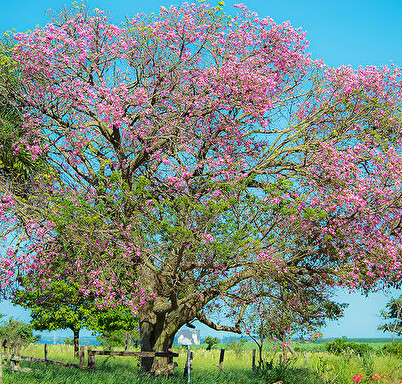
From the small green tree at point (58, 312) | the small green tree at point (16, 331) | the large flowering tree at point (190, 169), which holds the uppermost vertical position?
the large flowering tree at point (190, 169)

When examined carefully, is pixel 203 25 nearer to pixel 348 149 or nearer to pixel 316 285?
pixel 348 149

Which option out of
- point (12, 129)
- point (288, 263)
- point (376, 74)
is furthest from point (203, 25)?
point (288, 263)

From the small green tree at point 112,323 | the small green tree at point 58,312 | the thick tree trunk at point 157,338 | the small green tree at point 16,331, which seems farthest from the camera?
the small green tree at point 16,331

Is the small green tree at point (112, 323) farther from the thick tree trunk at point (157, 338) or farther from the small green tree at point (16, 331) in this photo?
the thick tree trunk at point (157, 338)

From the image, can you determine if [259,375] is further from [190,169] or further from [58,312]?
[58,312]

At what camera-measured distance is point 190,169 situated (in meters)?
14.8

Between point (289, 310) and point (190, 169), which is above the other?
point (190, 169)

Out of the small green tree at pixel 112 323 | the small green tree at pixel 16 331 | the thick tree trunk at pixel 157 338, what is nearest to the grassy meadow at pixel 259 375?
the thick tree trunk at pixel 157 338

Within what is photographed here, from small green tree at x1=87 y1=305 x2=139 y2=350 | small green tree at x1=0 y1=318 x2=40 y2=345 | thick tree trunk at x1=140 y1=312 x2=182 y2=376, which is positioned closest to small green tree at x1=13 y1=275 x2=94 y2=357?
small green tree at x1=87 y1=305 x2=139 y2=350

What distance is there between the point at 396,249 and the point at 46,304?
21574 millimetres

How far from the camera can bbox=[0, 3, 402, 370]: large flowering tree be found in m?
13.7

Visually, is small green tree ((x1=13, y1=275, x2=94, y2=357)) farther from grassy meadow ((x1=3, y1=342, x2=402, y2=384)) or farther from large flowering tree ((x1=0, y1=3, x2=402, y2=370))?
large flowering tree ((x1=0, y1=3, x2=402, y2=370))

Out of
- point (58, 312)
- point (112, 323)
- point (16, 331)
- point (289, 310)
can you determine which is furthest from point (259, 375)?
point (16, 331)

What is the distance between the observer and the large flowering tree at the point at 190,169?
13719mm
